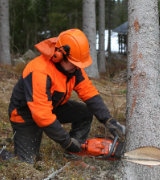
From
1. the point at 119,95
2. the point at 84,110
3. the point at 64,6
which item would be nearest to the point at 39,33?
the point at 64,6

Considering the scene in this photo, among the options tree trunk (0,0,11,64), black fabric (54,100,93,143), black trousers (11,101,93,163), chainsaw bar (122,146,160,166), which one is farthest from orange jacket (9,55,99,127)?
tree trunk (0,0,11,64)

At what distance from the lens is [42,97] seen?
3311mm

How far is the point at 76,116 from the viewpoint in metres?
4.16

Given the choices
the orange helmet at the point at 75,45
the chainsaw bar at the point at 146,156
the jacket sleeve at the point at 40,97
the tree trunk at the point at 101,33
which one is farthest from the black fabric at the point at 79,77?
the tree trunk at the point at 101,33

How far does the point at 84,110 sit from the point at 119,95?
14.5 feet

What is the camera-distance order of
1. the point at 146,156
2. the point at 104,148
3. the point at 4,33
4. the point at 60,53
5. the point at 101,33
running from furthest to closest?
the point at 101,33
the point at 4,33
the point at 104,148
the point at 60,53
the point at 146,156

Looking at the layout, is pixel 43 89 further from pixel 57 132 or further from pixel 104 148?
pixel 104 148

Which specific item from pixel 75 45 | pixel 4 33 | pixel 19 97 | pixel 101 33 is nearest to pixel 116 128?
pixel 75 45

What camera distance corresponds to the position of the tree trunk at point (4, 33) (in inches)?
466

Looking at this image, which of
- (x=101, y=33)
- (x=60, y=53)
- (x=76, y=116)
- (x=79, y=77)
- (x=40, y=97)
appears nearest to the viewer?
(x=40, y=97)

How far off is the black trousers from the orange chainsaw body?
216 millimetres

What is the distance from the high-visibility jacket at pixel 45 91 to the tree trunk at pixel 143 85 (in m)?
0.58

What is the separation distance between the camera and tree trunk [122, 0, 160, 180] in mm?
3146

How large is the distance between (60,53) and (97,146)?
0.97m
